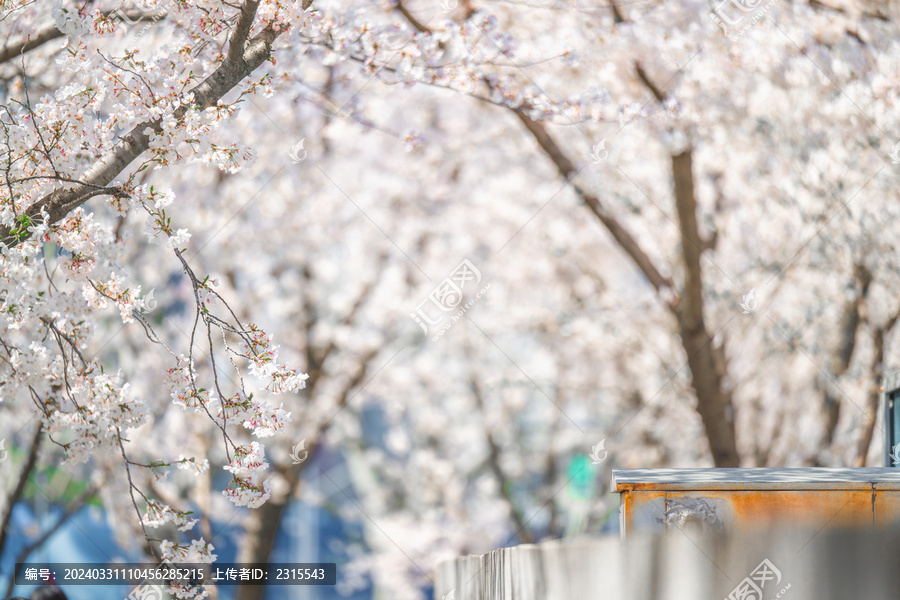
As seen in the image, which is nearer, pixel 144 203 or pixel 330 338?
pixel 144 203

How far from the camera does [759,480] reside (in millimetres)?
3139

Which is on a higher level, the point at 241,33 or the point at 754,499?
the point at 241,33

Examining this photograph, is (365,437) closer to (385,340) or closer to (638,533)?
(385,340)

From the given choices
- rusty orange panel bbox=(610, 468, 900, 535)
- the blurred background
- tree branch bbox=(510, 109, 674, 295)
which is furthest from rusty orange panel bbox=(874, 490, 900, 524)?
tree branch bbox=(510, 109, 674, 295)

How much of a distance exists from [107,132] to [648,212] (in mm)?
6746

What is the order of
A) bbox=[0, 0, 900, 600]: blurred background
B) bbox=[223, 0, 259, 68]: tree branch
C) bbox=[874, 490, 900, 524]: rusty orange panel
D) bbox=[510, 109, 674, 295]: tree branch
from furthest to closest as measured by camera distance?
bbox=[0, 0, 900, 600]: blurred background
bbox=[510, 109, 674, 295]: tree branch
bbox=[874, 490, 900, 524]: rusty orange panel
bbox=[223, 0, 259, 68]: tree branch

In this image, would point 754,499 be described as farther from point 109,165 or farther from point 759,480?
point 109,165

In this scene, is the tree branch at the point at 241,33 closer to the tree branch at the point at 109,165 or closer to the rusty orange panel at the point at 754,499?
the tree branch at the point at 109,165

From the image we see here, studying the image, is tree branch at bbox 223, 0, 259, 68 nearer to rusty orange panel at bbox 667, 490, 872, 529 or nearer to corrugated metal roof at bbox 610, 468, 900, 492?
corrugated metal roof at bbox 610, 468, 900, 492

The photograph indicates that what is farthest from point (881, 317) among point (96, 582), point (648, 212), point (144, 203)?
point (96, 582)

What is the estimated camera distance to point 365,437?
11648mm

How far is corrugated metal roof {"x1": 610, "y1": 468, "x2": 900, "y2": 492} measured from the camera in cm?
308

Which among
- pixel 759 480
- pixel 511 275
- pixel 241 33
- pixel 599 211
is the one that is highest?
pixel 511 275

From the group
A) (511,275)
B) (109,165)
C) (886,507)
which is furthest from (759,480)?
(511,275)
